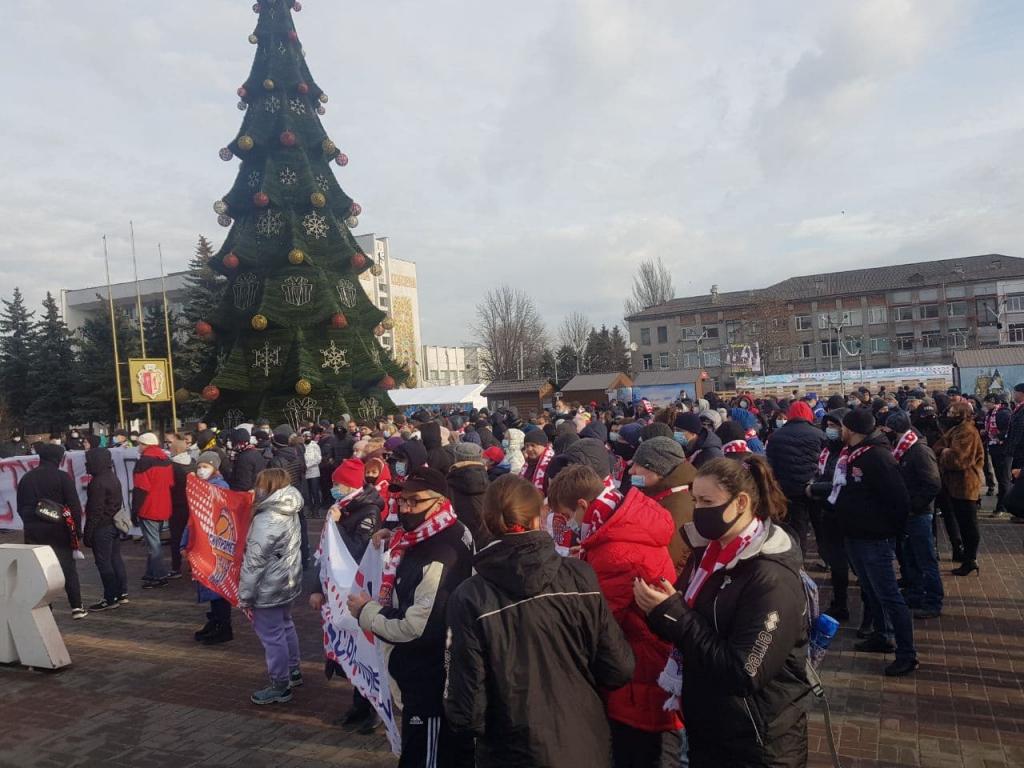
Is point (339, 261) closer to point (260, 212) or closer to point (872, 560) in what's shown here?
point (260, 212)

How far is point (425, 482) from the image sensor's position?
3562 millimetres

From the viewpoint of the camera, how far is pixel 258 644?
23.9 ft

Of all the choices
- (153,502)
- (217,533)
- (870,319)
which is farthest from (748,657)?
(870,319)

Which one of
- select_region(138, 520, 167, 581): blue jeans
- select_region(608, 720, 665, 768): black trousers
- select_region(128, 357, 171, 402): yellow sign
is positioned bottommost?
select_region(138, 520, 167, 581): blue jeans

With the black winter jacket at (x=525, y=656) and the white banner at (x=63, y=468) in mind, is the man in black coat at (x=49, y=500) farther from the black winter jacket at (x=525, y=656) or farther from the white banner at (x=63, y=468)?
the black winter jacket at (x=525, y=656)

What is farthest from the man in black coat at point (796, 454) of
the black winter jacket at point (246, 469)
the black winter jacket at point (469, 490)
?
the black winter jacket at point (246, 469)

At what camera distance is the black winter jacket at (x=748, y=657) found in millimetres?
2523

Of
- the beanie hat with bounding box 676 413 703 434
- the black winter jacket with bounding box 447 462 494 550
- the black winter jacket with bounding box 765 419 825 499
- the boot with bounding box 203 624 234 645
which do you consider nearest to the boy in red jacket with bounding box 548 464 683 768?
the black winter jacket with bounding box 447 462 494 550

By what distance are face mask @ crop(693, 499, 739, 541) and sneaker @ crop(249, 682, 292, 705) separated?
4.25 m

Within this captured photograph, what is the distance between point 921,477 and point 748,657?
15.5 feet

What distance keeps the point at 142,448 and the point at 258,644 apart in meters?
4.49

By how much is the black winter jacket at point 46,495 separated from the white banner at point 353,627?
455 cm

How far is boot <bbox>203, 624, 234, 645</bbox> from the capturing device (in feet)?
24.2

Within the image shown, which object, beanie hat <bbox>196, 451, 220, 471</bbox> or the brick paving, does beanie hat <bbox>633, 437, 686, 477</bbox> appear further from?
beanie hat <bbox>196, 451, 220, 471</bbox>
